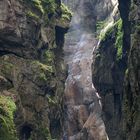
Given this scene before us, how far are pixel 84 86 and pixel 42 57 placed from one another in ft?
83.0

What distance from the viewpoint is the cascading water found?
6212 cm

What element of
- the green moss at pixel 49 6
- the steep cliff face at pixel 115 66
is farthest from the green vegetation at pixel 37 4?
the steep cliff face at pixel 115 66

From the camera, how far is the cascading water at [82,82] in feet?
204

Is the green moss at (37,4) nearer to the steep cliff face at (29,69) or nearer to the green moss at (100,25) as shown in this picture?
the steep cliff face at (29,69)

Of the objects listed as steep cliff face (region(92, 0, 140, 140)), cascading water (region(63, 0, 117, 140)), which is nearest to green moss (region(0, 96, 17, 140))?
steep cliff face (region(92, 0, 140, 140))

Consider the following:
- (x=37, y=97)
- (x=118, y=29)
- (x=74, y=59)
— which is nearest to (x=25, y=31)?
(x=37, y=97)

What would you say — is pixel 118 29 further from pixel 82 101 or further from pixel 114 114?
pixel 82 101

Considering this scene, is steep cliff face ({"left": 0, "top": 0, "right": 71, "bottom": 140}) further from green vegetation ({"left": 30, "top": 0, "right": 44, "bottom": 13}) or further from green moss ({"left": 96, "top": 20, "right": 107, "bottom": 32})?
green moss ({"left": 96, "top": 20, "right": 107, "bottom": 32})

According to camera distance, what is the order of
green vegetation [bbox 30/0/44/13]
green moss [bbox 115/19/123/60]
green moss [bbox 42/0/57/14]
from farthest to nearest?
1. green moss [bbox 115/19/123/60]
2. green moss [bbox 42/0/57/14]
3. green vegetation [bbox 30/0/44/13]

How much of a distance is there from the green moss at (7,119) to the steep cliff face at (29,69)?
121mm

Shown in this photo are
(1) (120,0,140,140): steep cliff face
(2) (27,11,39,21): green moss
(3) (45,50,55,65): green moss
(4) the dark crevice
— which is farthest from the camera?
(3) (45,50,55,65): green moss

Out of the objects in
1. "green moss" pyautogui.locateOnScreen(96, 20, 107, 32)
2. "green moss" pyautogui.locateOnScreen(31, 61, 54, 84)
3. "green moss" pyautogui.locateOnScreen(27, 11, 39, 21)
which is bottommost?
"green moss" pyautogui.locateOnScreen(31, 61, 54, 84)

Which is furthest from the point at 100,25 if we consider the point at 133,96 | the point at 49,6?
the point at 133,96

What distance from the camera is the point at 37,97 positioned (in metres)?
40.8
